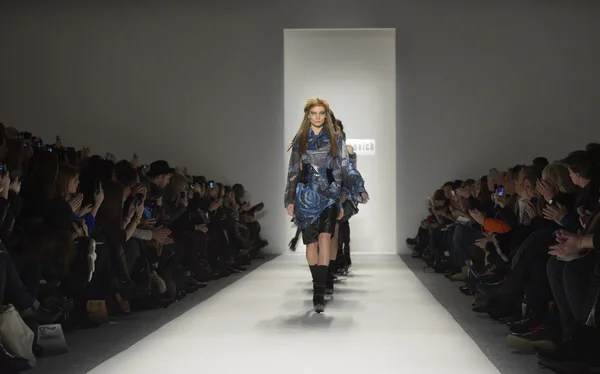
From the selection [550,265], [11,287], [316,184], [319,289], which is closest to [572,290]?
[550,265]

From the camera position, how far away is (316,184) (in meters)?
4.92

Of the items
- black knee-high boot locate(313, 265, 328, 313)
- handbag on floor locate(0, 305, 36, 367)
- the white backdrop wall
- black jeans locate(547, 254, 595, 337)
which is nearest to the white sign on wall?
the white backdrop wall

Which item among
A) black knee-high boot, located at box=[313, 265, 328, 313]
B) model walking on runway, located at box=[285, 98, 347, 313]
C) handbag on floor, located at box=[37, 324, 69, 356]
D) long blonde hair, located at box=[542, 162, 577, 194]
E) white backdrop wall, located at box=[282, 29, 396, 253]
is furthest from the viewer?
white backdrop wall, located at box=[282, 29, 396, 253]

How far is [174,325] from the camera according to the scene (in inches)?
169

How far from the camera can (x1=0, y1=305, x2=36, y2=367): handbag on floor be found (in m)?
2.99

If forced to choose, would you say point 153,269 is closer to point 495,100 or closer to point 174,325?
point 174,325

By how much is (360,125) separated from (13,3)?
5.50 m

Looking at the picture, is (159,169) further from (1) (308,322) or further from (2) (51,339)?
(2) (51,339)

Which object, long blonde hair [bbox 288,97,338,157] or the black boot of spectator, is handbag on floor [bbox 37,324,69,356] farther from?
long blonde hair [bbox 288,97,338,157]

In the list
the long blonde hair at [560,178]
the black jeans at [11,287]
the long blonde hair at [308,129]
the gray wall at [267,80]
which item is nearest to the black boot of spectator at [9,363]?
the black jeans at [11,287]

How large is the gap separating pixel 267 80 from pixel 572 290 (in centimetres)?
810

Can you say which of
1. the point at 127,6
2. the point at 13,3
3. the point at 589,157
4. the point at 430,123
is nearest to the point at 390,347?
→ the point at 589,157

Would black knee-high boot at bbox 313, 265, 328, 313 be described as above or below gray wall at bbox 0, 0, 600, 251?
below

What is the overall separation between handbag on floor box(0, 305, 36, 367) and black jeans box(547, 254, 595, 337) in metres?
2.26
